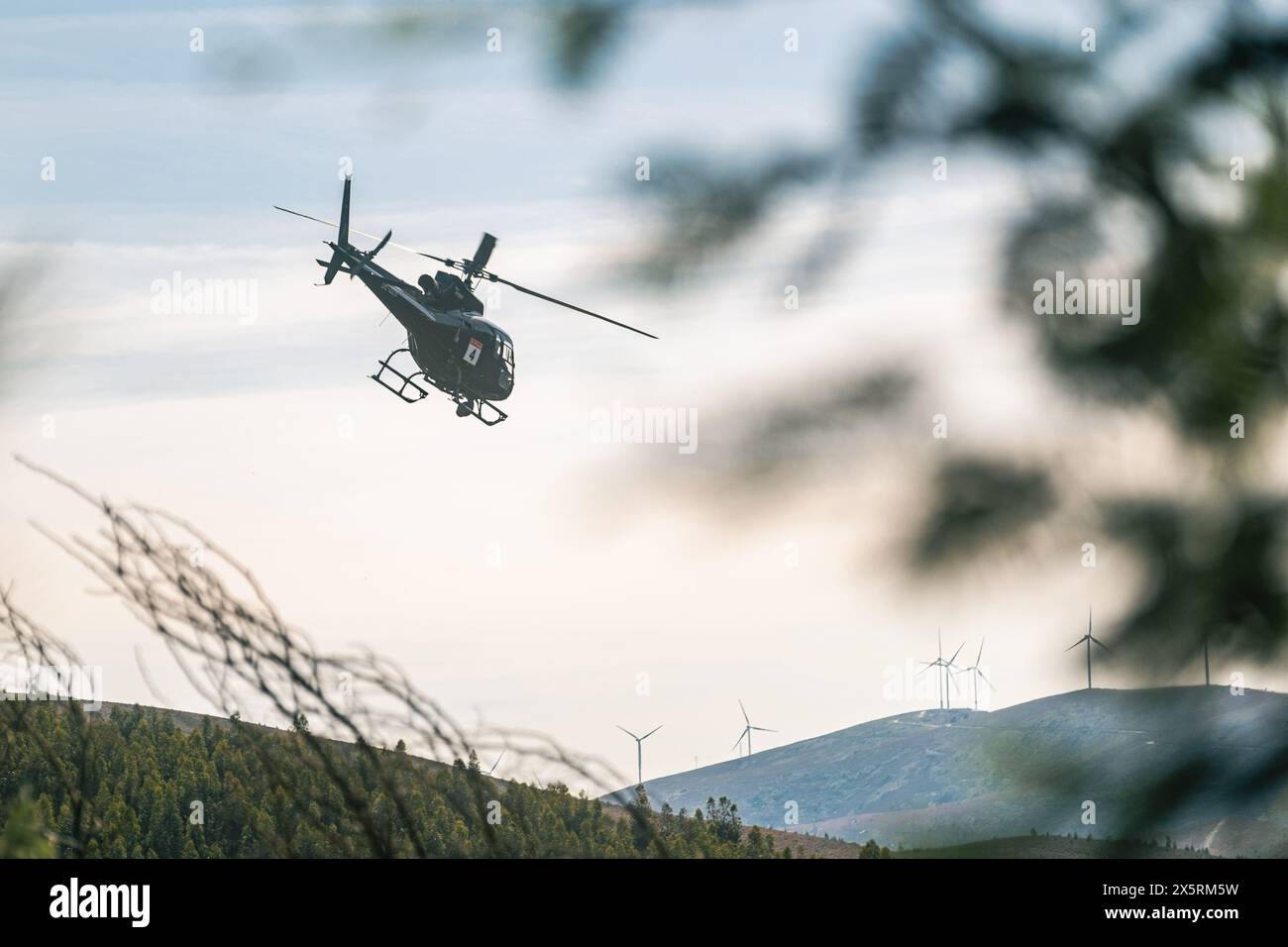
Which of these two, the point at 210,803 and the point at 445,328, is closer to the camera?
the point at 210,803

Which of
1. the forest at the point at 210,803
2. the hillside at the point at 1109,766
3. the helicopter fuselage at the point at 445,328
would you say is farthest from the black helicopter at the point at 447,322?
the hillside at the point at 1109,766

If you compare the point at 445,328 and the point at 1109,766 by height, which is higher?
the point at 445,328

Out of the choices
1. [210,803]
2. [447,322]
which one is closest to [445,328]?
[447,322]

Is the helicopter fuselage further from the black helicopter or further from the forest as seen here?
the forest

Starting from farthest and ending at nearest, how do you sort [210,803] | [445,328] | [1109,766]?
[445,328] → [210,803] → [1109,766]

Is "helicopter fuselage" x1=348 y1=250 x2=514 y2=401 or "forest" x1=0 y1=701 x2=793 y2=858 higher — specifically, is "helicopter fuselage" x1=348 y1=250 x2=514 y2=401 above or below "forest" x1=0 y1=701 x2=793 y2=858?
above

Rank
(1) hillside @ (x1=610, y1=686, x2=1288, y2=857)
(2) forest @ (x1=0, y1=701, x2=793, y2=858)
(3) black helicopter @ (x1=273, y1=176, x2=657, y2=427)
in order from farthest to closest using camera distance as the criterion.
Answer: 1. (3) black helicopter @ (x1=273, y1=176, x2=657, y2=427)
2. (2) forest @ (x1=0, y1=701, x2=793, y2=858)
3. (1) hillside @ (x1=610, y1=686, x2=1288, y2=857)

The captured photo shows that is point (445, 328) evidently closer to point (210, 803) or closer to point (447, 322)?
point (447, 322)

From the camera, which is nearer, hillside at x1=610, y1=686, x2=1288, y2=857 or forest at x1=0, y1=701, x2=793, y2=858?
hillside at x1=610, y1=686, x2=1288, y2=857

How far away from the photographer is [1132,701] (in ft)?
6.57

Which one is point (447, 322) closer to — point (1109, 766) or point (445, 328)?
point (445, 328)

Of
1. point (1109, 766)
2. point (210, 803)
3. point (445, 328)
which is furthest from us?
point (445, 328)

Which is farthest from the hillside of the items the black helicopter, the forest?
the black helicopter
